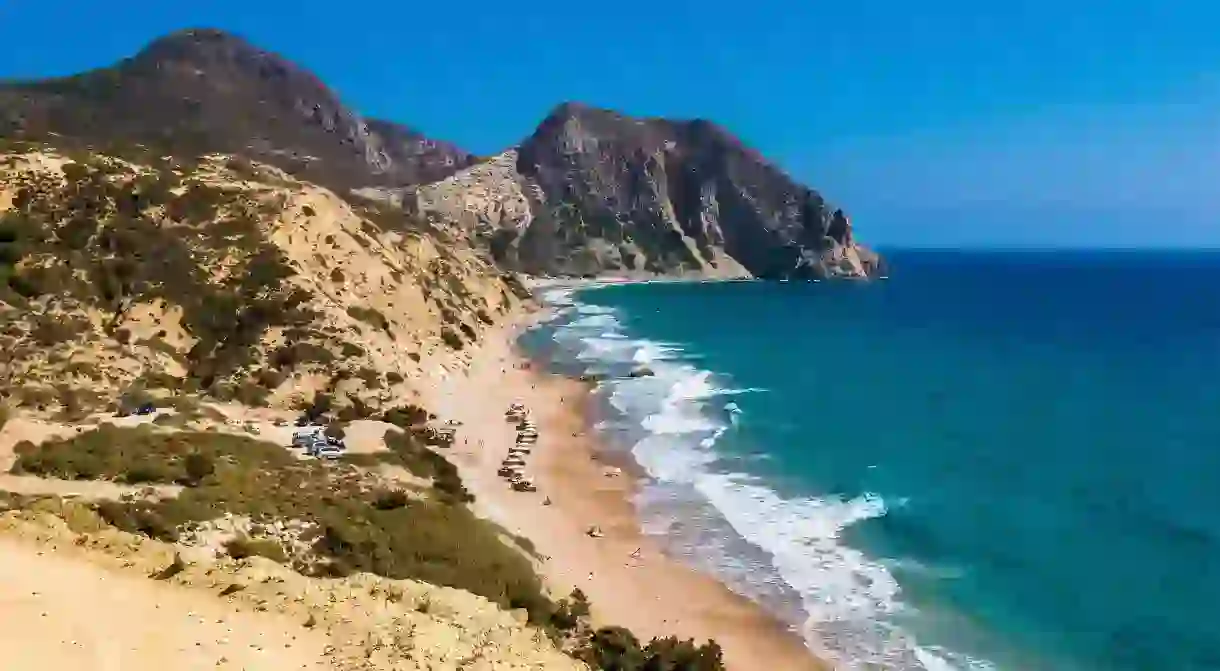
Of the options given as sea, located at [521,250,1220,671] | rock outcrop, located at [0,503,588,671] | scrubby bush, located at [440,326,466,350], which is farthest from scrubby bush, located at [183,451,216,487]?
scrubby bush, located at [440,326,466,350]

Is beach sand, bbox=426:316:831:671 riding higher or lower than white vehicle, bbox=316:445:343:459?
lower

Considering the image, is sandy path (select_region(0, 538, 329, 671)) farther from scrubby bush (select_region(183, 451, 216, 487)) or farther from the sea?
the sea

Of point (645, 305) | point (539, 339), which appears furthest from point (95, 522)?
point (645, 305)

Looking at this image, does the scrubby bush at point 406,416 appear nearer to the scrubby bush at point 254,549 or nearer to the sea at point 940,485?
the sea at point 940,485

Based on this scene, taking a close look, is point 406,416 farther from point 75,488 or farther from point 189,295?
point 75,488

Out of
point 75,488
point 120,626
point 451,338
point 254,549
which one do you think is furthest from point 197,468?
point 451,338

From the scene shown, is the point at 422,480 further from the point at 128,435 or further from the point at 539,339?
the point at 539,339
